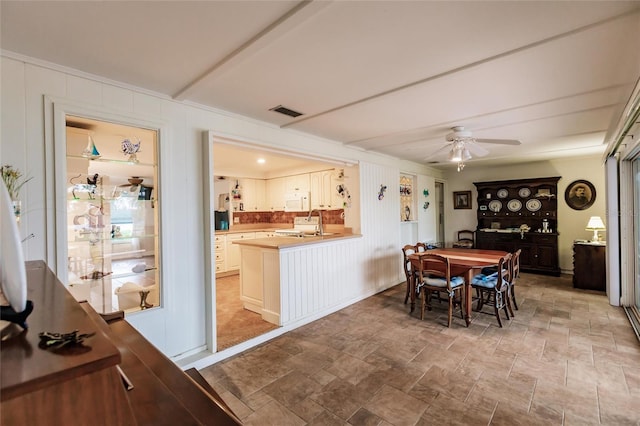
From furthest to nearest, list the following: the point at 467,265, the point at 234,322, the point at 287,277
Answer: the point at 234,322, the point at 287,277, the point at 467,265

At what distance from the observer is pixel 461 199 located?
7.25 metres

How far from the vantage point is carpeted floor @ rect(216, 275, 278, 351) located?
3.09 meters

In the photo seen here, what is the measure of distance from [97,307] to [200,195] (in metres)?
1.20

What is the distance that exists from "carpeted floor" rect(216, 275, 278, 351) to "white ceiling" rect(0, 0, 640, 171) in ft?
7.67

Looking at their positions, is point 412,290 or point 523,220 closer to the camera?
point 412,290

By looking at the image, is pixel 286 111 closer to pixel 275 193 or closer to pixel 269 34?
pixel 269 34

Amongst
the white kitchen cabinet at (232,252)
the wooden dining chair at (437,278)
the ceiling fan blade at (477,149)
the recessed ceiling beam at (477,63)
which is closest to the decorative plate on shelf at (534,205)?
the ceiling fan blade at (477,149)

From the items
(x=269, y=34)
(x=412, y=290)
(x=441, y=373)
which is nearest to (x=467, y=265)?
(x=412, y=290)

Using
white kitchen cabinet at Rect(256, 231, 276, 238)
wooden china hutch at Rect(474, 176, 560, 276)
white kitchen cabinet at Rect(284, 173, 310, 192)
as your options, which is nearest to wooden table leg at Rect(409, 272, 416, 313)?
white kitchen cabinet at Rect(284, 173, 310, 192)

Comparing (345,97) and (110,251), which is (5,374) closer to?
(110,251)

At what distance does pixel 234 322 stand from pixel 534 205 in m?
6.30

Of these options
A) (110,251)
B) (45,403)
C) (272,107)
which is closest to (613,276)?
(272,107)

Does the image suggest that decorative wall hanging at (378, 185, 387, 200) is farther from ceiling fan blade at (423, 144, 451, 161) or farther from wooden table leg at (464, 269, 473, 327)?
wooden table leg at (464, 269, 473, 327)

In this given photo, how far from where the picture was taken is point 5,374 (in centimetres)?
45
